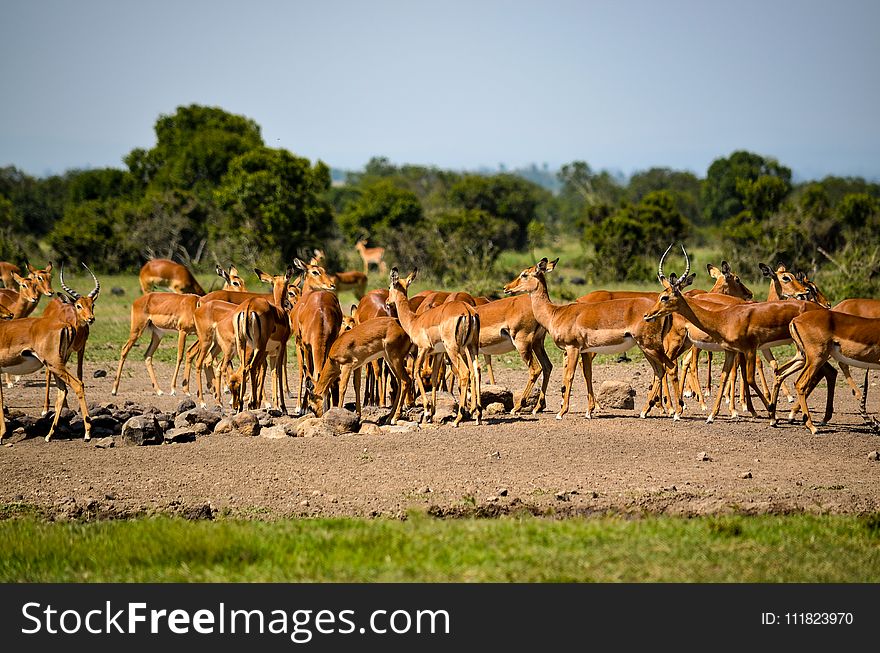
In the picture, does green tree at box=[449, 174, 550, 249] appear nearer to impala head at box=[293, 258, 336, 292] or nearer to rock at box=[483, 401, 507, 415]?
impala head at box=[293, 258, 336, 292]

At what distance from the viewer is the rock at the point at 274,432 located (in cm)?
1203

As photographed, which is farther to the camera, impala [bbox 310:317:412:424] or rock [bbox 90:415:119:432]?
impala [bbox 310:317:412:424]

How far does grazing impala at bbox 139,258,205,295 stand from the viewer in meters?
23.4

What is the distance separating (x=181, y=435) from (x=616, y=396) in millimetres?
5492

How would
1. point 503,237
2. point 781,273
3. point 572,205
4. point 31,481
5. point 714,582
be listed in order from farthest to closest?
point 572,205, point 503,237, point 781,273, point 31,481, point 714,582

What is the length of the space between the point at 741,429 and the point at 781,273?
575 cm

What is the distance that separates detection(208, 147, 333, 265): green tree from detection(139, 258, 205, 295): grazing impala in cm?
1141

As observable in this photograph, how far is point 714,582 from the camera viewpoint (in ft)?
22.1

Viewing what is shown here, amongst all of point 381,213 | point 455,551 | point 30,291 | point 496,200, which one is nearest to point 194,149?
point 381,213

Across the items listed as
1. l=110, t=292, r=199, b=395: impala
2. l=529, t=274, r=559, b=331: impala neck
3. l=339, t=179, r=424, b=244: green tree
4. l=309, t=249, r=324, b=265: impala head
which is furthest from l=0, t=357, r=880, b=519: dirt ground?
l=339, t=179, r=424, b=244: green tree

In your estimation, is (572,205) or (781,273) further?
(572,205)

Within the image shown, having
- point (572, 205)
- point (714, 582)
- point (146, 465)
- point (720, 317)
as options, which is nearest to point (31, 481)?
point (146, 465)

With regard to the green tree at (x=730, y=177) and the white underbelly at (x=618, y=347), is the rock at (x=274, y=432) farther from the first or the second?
the green tree at (x=730, y=177)

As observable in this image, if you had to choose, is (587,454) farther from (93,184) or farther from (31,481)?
(93,184)
